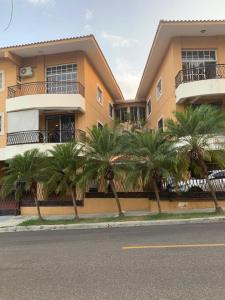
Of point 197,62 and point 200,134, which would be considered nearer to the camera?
point 200,134

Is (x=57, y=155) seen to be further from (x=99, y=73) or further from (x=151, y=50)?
(x=99, y=73)

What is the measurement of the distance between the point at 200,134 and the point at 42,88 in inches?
446

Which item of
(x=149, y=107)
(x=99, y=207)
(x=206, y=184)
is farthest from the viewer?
(x=149, y=107)

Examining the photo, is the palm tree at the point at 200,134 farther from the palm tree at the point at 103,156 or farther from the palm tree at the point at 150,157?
the palm tree at the point at 103,156

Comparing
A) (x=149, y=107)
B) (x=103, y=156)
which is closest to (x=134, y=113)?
(x=149, y=107)

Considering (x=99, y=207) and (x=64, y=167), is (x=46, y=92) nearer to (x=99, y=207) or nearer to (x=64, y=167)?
(x=99, y=207)

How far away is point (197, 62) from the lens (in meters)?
22.3

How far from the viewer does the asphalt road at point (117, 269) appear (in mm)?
5578

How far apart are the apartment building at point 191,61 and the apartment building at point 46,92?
4.12 meters

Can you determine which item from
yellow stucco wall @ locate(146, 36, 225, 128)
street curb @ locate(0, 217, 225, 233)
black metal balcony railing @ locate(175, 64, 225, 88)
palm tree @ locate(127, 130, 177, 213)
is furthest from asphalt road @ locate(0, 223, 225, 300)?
yellow stucco wall @ locate(146, 36, 225, 128)

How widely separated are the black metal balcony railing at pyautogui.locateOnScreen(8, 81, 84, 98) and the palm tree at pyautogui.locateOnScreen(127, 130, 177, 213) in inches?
317

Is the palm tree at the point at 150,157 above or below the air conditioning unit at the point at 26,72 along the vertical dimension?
below

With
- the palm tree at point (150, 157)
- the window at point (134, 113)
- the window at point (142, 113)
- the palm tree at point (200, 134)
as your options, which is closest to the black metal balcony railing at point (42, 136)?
the palm tree at point (150, 157)

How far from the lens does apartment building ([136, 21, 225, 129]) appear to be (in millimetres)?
20531
